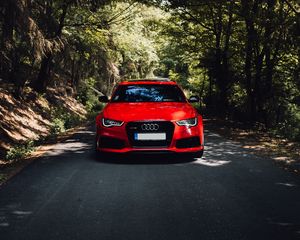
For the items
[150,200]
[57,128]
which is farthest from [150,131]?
[57,128]

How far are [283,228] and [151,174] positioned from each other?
301cm

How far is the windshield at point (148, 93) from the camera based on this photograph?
919 cm

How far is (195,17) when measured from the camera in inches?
910

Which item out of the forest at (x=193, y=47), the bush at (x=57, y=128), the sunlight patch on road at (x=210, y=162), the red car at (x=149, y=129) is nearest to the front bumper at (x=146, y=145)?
the red car at (x=149, y=129)

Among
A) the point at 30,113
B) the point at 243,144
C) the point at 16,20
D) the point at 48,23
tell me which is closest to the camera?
the point at 16,20

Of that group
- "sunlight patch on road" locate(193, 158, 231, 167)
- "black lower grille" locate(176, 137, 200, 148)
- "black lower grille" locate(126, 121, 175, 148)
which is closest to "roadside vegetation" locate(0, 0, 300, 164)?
"black lower grille" locate(126, 121, 175, 148)

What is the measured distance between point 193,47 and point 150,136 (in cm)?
1733

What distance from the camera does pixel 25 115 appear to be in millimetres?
17375

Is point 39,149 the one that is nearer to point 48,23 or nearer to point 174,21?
point 48,23

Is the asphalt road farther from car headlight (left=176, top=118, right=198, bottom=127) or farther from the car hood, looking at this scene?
the car hood

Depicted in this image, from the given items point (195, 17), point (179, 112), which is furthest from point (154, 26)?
point (179, 112)

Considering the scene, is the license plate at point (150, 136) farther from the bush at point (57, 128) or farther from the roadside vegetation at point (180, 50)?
the bush at point (57, 128)

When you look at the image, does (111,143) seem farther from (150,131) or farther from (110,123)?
(150,131)

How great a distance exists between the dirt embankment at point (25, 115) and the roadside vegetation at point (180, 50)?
0.15m
